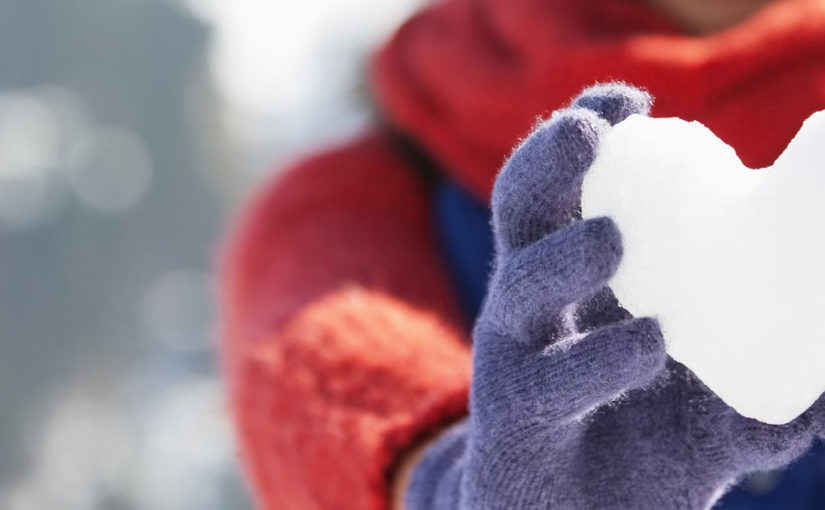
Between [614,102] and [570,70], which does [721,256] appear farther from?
[570,70]

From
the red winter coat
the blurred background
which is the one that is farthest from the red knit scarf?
the blurred background

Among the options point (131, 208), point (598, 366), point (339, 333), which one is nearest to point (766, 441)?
point (598, 366)

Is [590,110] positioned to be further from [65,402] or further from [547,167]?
[65,402]

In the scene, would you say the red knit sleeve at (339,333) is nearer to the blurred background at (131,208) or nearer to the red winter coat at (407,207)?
the red winter coat at (407,207)

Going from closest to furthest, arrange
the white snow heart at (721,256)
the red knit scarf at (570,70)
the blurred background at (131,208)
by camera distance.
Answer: the white snow heart at (721,256) → the red knit scarf at (570,70) → the blurred background at (131,208)

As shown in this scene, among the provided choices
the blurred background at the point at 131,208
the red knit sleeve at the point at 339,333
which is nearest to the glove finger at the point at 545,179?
the red knit sleeve at the point at 339,333

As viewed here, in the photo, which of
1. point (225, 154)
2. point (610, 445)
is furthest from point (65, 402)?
point (610, 445)
